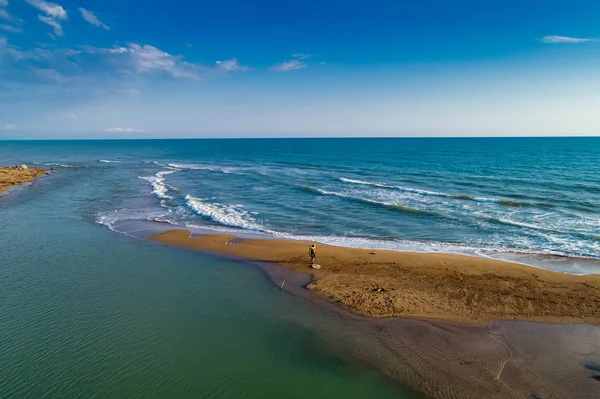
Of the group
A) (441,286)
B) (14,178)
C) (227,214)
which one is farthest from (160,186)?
(441,286)

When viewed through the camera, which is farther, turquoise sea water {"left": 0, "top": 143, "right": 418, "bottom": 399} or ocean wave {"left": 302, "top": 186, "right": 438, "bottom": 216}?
ocean wave {"left": 302, "top": 186, "right": 438, "bottom": 216}

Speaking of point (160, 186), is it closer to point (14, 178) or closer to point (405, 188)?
point (14, 178)

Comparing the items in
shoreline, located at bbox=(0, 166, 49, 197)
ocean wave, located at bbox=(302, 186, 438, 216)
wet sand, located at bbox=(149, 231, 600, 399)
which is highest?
shoreline, located at bbox=(0, 166, 49, 197)

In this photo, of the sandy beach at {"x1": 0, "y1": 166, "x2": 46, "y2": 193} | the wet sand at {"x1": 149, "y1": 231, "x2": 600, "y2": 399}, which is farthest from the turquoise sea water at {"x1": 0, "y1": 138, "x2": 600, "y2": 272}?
the wet sand at {"x1": 149, "y1": 231, "x2": 600, "y2": 399}

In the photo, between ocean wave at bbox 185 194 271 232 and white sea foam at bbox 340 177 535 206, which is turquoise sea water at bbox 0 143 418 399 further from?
white sea foam at bbox 340 177 535 206

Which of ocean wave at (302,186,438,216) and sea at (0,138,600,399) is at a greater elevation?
ocean wave at (302,186,438,216)

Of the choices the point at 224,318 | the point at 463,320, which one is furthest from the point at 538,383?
the point at 224,318

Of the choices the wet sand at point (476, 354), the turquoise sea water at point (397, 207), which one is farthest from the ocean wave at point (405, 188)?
the wet sand at point (476, 354)
